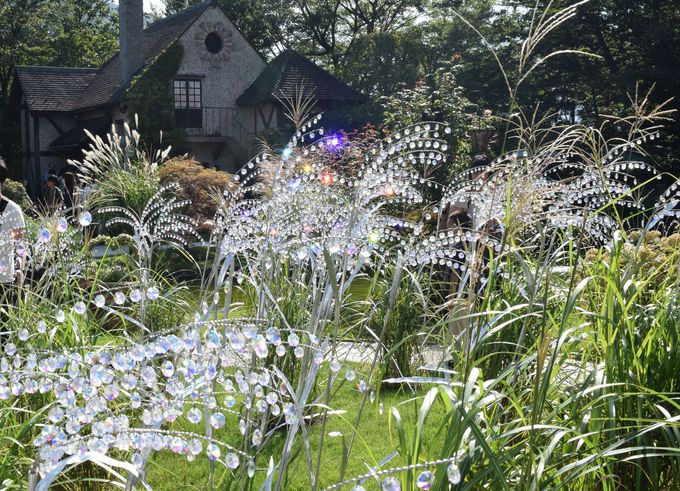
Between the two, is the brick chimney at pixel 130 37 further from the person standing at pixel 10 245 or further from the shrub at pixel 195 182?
the person standing at pixel 10 245

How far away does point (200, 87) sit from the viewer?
86.7 ft

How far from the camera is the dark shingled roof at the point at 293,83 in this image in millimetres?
25609

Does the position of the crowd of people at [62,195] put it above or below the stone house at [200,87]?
below

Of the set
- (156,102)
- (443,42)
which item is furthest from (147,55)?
(443,42)

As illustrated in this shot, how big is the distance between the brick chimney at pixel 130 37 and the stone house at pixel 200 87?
0.10ft

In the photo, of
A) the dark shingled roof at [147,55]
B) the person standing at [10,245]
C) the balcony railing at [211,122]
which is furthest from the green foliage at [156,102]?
the person standing at [10,245]

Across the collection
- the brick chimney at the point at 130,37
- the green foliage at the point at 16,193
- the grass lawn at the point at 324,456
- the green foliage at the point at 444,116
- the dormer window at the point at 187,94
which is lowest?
the grass lawn at the point at 324,456

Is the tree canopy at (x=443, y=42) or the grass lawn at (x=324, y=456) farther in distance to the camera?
the tree canopy at (x=443, y=42)

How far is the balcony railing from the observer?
26219 millimetres

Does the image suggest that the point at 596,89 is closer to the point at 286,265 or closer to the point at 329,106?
the point at 329,106

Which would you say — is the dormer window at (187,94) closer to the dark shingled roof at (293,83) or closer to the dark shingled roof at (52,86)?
the dark shingled roof at (293,83)

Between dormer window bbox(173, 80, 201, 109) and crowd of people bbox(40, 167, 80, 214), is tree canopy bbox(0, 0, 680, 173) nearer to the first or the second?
dormer window bbox(173, 80, 201, 109)

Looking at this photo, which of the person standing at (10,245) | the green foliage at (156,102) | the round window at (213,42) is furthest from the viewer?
the round window at (213,42)

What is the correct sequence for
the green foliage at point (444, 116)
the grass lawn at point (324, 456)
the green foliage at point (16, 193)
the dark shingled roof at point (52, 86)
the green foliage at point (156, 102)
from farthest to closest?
the dark shingled roof at point (52, 86), the green foliage at point (156, 102), the green foliage at point (16, 193), the green foliage at point (444, 116), the grass lawn at point (324, 456)
